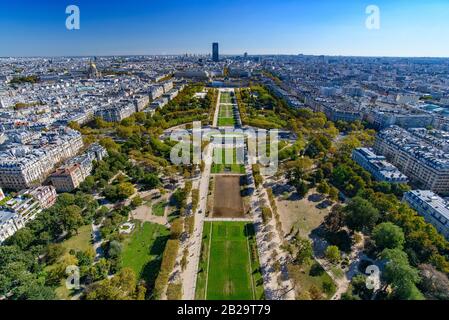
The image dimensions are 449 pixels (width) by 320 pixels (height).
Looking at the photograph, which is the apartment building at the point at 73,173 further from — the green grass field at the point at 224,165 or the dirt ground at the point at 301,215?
the dirt ground at the point at 301,215

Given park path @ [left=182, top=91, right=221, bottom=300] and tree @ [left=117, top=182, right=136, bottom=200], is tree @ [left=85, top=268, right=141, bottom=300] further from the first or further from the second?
tree @ [left=117, top=182, right=136, bottom=200]

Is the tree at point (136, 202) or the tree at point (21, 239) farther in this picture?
the tree at point (136, 202)

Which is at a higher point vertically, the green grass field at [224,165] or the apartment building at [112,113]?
the apartment building at [112,113]

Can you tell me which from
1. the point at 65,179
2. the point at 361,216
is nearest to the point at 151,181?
the point at 65,179

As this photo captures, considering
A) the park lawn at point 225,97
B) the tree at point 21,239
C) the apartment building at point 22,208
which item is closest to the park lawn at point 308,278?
the tree at point 21,239

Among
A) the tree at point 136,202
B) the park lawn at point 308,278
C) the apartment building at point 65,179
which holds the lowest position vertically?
the park lawn at point 308,278

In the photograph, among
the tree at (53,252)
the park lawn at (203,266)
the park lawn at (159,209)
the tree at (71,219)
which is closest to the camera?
the park lawn at (203,266)

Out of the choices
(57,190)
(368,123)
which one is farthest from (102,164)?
(368,123)
